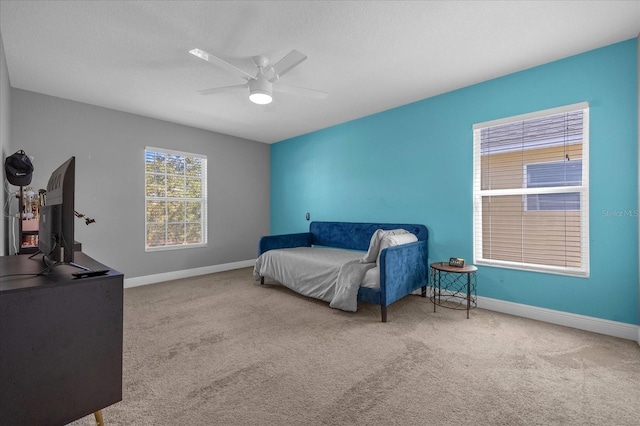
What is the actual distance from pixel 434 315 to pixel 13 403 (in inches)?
122

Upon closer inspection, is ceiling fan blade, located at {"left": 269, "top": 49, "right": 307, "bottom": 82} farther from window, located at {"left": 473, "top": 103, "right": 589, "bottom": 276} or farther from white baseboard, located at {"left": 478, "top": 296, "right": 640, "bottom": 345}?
white baseboard, located at {"left": 478, "top": 296, "right": 640, "bottom": 345}

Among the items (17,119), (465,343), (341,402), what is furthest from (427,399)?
(17,119)

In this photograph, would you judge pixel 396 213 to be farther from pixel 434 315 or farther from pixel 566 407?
pixel 566 407

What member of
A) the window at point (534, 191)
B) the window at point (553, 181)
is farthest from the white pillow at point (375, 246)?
the window at point (553, 181)

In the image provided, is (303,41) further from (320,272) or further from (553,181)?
(553,181)

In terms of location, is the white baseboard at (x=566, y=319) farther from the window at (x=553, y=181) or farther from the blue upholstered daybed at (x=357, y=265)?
the window at (x=553, y=181)

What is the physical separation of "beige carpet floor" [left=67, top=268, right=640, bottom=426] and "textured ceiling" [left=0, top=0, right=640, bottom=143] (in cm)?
258

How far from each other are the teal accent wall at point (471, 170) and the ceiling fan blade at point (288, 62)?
6.83 ft

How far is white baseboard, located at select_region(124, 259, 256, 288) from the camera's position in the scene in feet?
13.8

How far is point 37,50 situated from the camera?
256 centimetres

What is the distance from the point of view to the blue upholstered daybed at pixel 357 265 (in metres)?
2.94

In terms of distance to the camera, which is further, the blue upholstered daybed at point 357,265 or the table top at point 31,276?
the blue upholstered daybed at point 357,265

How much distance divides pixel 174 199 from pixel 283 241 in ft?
6.49

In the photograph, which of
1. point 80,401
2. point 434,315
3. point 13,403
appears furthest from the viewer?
point 434,315
